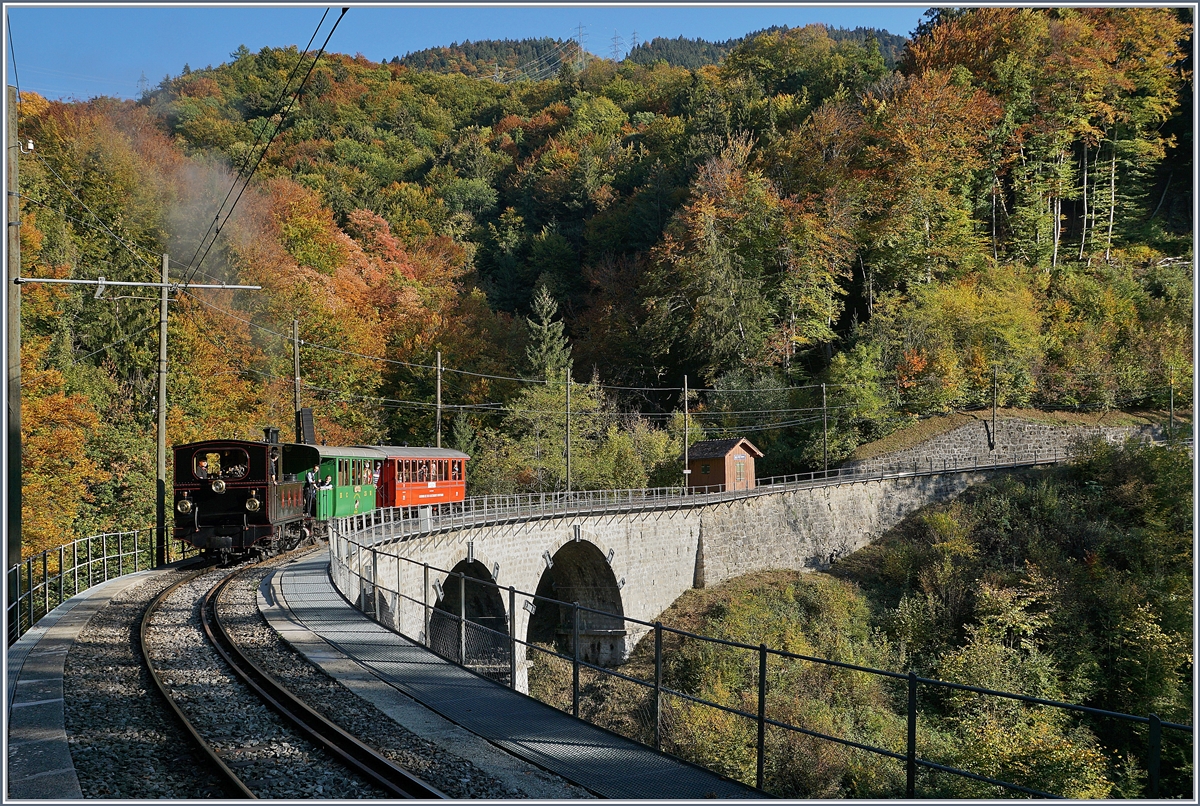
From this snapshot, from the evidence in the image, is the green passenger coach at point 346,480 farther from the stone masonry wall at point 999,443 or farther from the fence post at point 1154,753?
the stone masonry wall at point 999,443

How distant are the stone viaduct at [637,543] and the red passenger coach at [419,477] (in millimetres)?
3191

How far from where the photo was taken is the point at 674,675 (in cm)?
3045

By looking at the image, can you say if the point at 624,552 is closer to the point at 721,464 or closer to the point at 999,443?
the point at 721,464

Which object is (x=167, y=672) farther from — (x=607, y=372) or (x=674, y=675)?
(x=607, y=372)

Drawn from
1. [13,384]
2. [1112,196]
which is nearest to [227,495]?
[13,384]

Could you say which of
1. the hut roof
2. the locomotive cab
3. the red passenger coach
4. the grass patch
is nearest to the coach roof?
the red passenger coach

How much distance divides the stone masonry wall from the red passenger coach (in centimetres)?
2594

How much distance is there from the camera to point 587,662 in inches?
723

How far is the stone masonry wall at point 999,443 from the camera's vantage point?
52469 millimetres

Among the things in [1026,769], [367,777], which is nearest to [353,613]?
[367,777]

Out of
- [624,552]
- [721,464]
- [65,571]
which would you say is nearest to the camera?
[65,571]

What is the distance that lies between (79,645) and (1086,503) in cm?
4581

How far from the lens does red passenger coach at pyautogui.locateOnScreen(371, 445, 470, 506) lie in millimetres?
31281

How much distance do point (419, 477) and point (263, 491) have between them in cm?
1286
